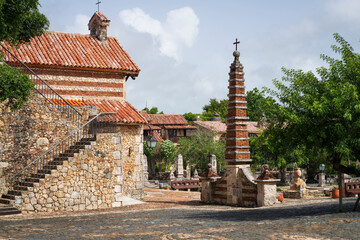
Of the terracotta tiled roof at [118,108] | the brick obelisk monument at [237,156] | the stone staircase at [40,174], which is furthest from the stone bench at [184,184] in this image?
the stone staircase at [40,174]

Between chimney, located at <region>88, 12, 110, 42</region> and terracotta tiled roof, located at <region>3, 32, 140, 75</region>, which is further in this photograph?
chimney, located at <region>88, 12, 110, 42</region>

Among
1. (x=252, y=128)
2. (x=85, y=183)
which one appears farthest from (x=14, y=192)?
(x=252, y=128)

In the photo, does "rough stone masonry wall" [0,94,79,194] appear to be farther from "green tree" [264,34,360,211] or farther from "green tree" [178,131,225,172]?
"green tree" [178,131,225,172]

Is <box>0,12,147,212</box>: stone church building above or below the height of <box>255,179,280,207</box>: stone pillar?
above

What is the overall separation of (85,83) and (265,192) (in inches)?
410

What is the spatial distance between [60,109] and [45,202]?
168 inches

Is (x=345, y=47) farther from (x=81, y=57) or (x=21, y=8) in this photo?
(x=81, y=57)

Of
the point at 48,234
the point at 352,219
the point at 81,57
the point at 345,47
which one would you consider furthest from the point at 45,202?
the point at 345,47

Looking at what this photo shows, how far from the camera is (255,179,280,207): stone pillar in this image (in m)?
18.0

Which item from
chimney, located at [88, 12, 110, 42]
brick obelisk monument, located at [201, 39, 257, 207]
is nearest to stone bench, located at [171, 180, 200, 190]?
brick obelisk monument, located at [201, 39, 257, 207]

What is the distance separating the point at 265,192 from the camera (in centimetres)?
1803

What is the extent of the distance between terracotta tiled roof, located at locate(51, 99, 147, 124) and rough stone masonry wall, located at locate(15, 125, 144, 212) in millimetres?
2282

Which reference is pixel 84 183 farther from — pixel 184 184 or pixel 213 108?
pixel 213 108

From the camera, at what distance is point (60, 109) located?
760 inches
